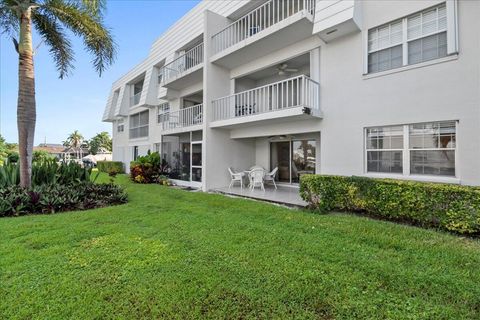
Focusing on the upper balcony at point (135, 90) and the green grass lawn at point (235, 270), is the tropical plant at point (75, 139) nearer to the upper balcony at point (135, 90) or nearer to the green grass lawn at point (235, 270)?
the upper balcony at point (135, 90)

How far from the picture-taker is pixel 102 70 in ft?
34.9

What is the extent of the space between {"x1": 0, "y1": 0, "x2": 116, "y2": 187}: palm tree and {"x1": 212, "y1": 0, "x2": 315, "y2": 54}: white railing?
17.0ft

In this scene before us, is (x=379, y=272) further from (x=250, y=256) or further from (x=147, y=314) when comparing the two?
(x=147, y=314)

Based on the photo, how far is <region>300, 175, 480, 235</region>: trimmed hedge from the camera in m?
5.52

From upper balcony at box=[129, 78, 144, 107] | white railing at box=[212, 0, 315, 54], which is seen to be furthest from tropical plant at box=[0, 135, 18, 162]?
white railing at box=[212, 0, 315, 54]

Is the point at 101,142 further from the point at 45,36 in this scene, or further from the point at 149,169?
the point at 45,36

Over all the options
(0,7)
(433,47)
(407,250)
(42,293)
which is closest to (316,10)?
(433,47)

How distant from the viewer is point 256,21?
12359 millimetres

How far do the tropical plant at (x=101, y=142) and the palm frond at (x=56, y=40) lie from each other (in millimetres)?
62485

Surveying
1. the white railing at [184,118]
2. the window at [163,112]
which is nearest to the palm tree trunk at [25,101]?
the white railing at [184,118]

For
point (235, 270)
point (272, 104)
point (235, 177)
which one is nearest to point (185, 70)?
point (272, 104)

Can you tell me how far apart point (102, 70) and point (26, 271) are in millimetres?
9157

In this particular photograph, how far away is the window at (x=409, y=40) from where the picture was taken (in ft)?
22.6

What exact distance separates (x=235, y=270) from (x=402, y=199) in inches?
195
